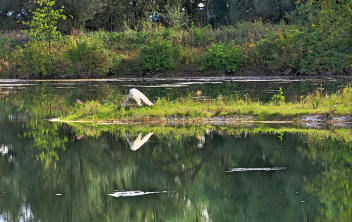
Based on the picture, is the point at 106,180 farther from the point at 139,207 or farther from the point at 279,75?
the point at 279,75

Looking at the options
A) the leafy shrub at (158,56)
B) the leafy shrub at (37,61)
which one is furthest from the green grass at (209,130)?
the leafy shrub at (37,61)

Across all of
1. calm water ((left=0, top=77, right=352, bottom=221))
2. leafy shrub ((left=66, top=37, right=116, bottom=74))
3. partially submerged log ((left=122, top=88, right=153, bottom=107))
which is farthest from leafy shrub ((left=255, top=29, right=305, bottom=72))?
calm water ((left=0, top=77, right=352, bottom=221))

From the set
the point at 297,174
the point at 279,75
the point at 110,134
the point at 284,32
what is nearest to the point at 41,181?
the point at 297,174

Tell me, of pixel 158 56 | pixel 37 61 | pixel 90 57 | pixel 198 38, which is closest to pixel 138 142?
pixel 90 57

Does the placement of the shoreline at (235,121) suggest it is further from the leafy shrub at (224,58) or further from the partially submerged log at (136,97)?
the leafy shrub at (224,58)

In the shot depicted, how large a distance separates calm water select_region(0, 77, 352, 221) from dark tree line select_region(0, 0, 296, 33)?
150 feet

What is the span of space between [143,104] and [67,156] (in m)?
7.41

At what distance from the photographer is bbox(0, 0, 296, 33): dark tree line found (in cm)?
6604

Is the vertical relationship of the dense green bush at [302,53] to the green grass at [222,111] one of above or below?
above

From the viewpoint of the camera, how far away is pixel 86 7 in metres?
65.8

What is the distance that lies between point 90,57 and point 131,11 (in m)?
24.4

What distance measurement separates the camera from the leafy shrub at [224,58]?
49531mm

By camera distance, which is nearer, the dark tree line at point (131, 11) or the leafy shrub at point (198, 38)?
the leafy shrub at point (198, 38)

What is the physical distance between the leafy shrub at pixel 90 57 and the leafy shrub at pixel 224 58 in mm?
6971
